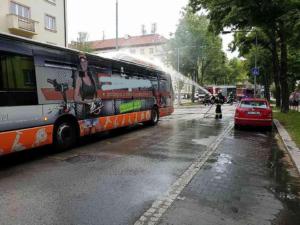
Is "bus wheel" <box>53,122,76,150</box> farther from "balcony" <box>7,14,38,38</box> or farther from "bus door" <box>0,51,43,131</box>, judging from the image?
"balcony" <box>7,14,38,38</box>

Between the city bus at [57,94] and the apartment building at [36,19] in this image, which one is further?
the apartment building at [36,19]

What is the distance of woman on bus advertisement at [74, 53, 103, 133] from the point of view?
10.1 metres

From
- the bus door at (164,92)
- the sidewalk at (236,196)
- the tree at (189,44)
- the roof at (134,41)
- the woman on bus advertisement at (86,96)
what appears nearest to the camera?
the sidewalk at (236,196)

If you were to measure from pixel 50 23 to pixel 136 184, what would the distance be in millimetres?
26823

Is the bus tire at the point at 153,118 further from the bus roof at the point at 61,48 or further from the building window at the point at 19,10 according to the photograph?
the building window at the point at 19,10

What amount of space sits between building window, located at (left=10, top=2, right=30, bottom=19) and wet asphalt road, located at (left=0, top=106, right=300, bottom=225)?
19.0 metres

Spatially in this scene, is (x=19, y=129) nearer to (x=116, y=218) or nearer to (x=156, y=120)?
(x=116, y=218)

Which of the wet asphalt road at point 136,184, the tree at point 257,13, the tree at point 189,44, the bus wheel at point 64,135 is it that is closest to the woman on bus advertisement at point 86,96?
the bus wheel at point 64,135

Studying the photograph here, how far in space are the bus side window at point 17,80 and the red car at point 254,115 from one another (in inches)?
385

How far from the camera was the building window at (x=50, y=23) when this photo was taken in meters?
29.1

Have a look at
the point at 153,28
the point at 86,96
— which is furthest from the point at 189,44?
the point at 153,28

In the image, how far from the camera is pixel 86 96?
34.3ft

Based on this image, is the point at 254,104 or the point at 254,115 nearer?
the point at 254,115

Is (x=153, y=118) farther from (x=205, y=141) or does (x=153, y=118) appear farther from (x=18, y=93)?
(x=18, y=93)
